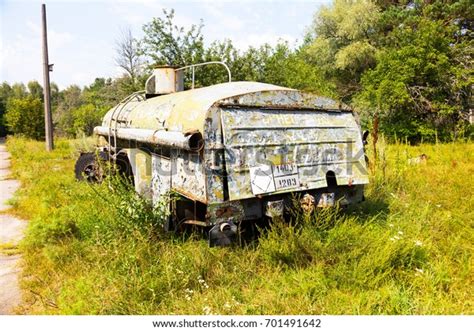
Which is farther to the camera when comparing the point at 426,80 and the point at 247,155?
the point at 426,80

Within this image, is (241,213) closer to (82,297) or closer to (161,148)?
(161,148)

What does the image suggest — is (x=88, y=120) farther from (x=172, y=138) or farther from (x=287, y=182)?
(x=287, y=182)

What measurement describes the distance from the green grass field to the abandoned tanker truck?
32cm

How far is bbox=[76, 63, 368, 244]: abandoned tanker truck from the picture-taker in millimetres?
3068

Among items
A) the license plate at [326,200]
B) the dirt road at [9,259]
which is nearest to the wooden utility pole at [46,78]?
the dirt road at [9,259]

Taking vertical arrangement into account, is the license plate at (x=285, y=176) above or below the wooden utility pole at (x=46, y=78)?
below

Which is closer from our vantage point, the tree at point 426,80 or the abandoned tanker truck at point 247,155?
the abandoned tanker truck at point 247,155

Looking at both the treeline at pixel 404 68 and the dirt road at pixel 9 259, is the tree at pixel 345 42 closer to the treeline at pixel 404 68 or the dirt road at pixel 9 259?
the treeline at pixel 404 68

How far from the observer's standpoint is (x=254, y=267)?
3.22m

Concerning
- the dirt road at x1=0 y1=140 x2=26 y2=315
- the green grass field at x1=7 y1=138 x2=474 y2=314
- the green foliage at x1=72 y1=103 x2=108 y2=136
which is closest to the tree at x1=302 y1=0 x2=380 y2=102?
the green foliage at x1=72 y1=103 x2=108 y2=136

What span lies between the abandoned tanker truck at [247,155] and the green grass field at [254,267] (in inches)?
12.5

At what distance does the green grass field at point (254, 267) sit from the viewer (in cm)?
273

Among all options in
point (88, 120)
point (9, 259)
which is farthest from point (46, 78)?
point (9, 259)

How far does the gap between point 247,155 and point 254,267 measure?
1034mm
